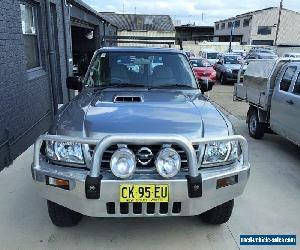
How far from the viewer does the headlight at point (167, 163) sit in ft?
8.86

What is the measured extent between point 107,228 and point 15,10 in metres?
4.18

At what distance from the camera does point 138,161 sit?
2.80 metres

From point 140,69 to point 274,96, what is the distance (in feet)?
10.5

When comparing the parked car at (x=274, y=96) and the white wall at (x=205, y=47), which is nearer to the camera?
the parked car at (x=274, y=96)

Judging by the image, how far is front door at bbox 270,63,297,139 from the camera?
584 centimetres

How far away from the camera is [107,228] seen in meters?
3.51

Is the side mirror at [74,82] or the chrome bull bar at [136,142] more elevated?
the side mirror at [74,82]

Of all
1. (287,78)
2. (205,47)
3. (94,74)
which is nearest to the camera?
(94,74)

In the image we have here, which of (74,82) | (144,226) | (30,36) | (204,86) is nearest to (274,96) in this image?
(204,86)

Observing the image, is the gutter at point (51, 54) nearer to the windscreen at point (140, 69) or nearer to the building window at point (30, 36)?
the building window at point (30, 36)

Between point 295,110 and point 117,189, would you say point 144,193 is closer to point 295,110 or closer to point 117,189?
point 117,189

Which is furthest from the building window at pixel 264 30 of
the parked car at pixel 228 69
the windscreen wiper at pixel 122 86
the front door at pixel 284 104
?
the windscreen wiper at pixel 122 86

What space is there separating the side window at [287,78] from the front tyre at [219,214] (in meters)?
3.47

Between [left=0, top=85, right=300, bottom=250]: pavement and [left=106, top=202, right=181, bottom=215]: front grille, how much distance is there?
585mm
